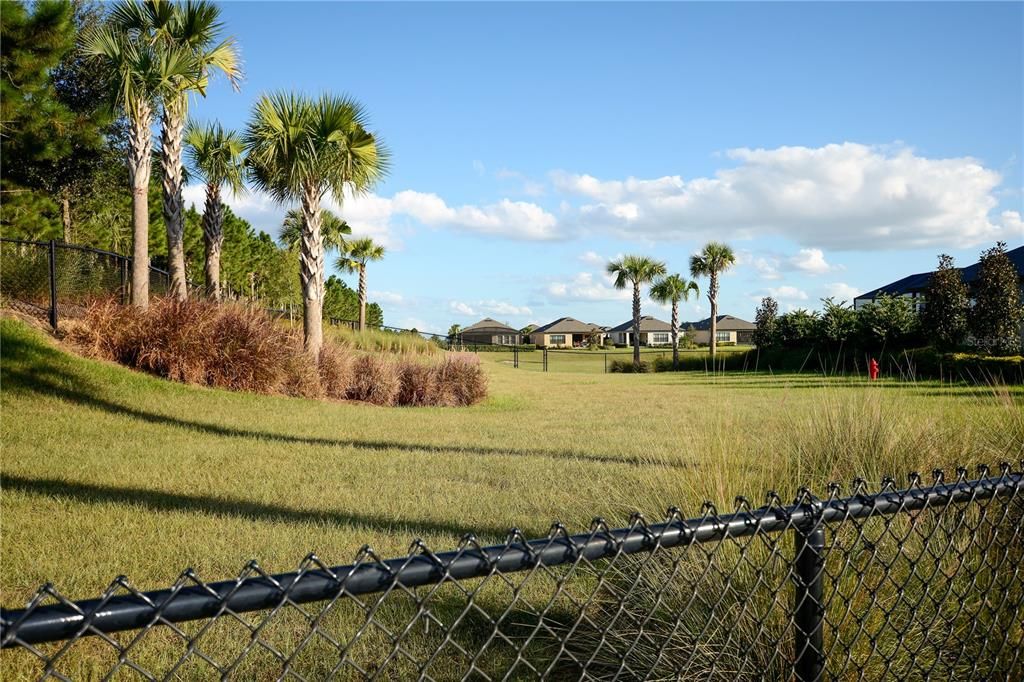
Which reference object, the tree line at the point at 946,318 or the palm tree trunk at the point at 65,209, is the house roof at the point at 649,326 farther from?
the palm tree trunk at the point at 65,209

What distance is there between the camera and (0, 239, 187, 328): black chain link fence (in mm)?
14461

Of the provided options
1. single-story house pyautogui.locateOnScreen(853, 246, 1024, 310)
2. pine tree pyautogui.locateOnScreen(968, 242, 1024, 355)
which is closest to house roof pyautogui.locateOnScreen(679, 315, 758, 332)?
single-story house pyautogui.locateOnScreen(853, 246, 1024, 310)

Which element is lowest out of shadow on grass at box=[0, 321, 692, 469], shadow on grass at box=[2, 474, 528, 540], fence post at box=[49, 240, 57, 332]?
shadow on grass at box=[2, 474, 528, 540]

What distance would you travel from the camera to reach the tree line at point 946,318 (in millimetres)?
29953

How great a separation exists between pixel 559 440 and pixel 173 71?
41.1 ft

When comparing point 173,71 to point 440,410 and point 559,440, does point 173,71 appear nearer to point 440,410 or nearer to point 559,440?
point 440,410

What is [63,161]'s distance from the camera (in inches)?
933

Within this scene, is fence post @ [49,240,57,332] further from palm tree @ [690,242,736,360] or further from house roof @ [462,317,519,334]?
house roof @ [462,317,519,334]

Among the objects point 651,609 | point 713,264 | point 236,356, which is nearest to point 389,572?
point 651,609

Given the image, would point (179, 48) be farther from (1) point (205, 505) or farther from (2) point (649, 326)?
(2) point (649, 326)

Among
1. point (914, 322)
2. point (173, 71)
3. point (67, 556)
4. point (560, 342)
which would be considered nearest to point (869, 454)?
point (67, 556)

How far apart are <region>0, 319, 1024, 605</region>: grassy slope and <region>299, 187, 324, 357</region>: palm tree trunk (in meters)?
4.21

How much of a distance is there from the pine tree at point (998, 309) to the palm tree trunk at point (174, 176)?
2948cm

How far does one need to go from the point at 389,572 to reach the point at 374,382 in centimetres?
1464
